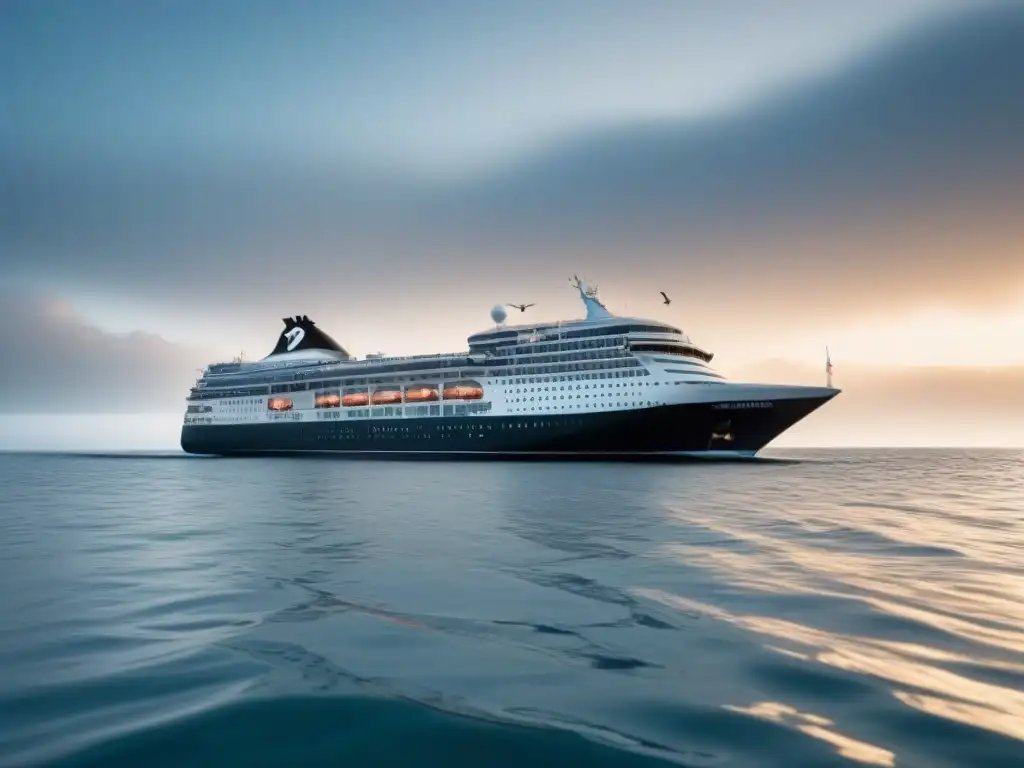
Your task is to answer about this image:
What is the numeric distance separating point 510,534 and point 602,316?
5986 centimetres

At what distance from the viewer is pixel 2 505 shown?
95.3 feet

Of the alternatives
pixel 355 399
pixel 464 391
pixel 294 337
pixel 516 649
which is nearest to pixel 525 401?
pixel 464 391

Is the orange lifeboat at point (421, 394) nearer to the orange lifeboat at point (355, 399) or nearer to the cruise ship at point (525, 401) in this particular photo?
the cruise ship at point (525, 401)

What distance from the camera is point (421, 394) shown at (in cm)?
7825

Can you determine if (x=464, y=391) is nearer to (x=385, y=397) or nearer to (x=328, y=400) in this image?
(x=385, y=397)

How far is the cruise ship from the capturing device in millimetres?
62281

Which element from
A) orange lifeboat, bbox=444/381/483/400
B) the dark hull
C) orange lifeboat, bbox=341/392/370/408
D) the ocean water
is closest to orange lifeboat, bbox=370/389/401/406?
orange lifeboat, bbox=341/392/370/408

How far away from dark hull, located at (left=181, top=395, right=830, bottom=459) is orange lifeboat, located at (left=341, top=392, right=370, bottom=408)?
2.38m

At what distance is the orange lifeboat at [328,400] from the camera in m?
85.9

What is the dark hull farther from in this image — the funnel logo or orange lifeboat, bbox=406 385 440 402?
the funnel logo

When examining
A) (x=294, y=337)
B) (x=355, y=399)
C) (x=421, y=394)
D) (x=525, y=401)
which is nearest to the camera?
(x=525, y=401)

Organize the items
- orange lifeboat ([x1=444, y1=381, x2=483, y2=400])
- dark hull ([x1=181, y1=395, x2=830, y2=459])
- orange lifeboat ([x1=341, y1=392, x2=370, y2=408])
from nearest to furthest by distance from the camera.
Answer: dark hull ([x1=181, y1=395, x2=830, y2=459]) → orange lifeboat ([x1=444, y1=381, x2=483, y2=400]) → orange lifeboat ([x1=341, y1=392, x2=370, y2=408])

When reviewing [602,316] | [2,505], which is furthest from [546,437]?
[2,505]

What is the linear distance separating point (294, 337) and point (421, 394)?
33951 mm
